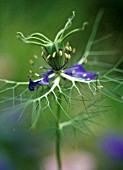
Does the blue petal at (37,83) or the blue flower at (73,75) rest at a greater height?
the blue flower at (73,75)

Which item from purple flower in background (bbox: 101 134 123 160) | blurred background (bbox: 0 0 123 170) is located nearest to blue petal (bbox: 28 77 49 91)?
blurred background (bbox: 0 0 123 170)

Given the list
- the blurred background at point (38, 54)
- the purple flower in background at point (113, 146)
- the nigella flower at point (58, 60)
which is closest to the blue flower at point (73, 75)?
the nigella flower at point (58, 60)

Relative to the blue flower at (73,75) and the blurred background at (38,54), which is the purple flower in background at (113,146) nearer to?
the blurred background at (38,54)

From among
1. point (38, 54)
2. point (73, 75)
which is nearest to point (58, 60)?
point (73, 75)

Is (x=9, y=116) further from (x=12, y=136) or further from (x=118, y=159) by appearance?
(x=118, y=159)

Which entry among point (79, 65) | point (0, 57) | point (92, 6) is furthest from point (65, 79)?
point (92, 6)

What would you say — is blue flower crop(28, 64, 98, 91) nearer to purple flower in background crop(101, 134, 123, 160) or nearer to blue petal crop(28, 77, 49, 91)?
blue petal crop(28, 77, 49, 91)
